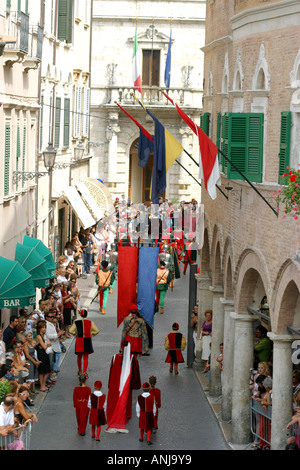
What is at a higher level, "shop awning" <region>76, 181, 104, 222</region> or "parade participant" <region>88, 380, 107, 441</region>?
"shop awning" <region>76, 181, 104, 222</region>

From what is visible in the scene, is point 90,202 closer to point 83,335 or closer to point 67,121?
point 67,121

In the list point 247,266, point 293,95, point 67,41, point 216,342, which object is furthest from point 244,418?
point 67,41

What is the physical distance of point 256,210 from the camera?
20.5m

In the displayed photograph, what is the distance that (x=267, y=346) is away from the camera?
2222cm

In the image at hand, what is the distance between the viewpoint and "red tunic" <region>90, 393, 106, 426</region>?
69.9ft

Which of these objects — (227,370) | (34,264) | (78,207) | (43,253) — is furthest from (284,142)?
(78,207)

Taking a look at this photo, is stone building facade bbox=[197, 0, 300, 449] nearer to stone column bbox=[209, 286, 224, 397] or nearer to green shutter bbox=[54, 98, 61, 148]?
stone column bbox=[209, 286, 224, 397]

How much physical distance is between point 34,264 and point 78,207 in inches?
630

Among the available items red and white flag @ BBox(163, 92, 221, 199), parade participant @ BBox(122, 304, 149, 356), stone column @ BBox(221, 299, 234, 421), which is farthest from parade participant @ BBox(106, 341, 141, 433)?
red and white flag @ BBox(163, 92, 221, 199)

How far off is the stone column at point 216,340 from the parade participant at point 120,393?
317cm

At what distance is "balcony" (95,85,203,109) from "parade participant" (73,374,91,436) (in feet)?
129

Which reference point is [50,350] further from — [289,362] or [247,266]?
[289,362]

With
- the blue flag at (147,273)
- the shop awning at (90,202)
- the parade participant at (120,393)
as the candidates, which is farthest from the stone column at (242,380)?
the shop awning at (90,202)
